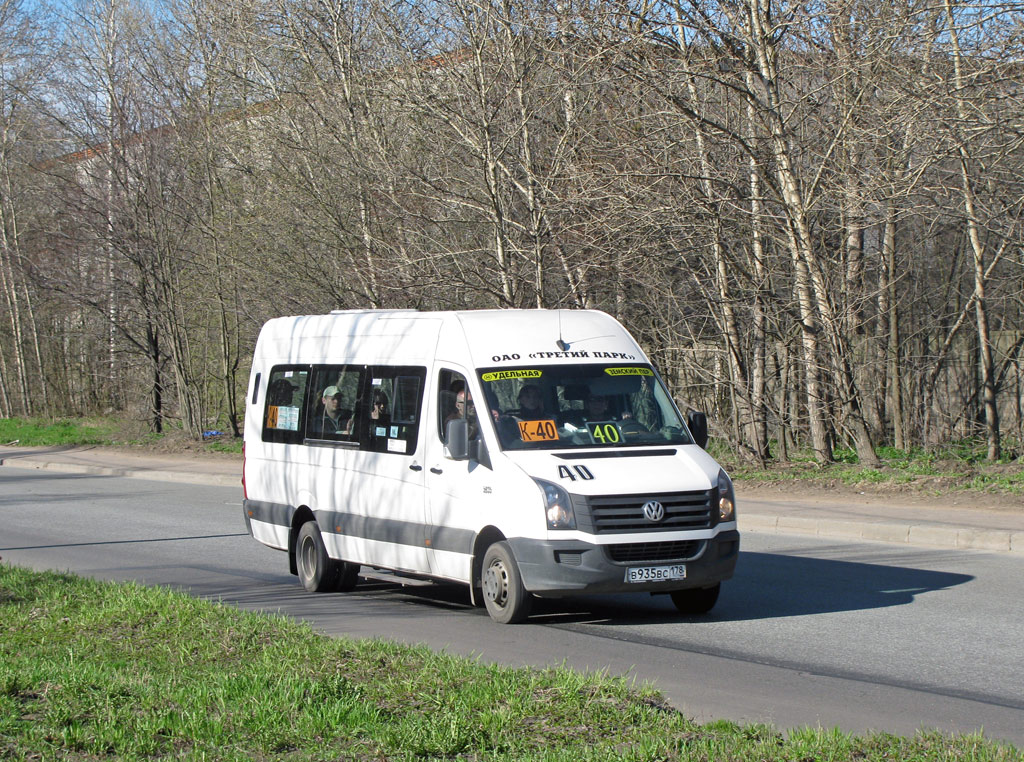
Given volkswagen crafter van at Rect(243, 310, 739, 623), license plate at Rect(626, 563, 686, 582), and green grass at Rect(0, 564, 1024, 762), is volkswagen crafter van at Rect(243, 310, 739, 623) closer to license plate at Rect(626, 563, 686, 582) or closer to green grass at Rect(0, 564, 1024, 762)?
license plate at Rect(626, 563, 686, 582)

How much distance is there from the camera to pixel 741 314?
1867 cm

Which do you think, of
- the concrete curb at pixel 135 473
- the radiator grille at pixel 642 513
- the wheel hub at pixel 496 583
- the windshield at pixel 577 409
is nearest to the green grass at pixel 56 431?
the concrete curb at pixel 135 473

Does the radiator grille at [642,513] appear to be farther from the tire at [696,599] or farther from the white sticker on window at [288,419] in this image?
the white sticker on window at [288,419]

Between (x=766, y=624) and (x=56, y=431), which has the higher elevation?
(x=56, y=431)

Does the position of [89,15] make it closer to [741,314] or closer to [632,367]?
[741,314]

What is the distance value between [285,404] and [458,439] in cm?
333

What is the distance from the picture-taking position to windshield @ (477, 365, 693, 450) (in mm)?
9000

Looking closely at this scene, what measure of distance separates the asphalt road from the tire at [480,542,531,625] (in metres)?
0.13

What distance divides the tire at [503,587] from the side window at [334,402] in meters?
2.18

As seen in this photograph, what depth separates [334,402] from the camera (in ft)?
35.4

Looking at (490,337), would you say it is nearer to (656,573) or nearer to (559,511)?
(559,511)

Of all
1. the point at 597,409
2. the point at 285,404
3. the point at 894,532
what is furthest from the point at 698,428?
the point at 894,532

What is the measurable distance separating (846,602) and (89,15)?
29285mm

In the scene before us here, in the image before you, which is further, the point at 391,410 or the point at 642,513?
the point at 391,410
